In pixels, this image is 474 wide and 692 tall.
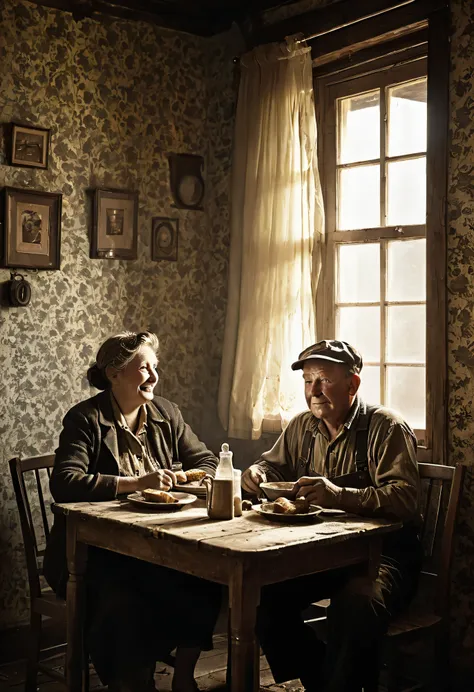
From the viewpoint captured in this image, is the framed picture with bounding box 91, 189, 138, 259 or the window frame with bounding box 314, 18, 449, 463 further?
the framed picture with bounding box 91, 189, 138, 259

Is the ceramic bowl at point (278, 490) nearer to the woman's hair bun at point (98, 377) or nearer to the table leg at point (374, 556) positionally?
the table leg at point (374, 556)

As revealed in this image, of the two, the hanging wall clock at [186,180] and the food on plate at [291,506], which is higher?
the hanging wall clock at [186,180]

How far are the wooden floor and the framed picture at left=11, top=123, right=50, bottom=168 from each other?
2.18 metres

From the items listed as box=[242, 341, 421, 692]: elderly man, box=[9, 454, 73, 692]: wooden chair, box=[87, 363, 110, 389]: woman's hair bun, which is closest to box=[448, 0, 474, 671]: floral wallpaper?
box=[242, 341, 421, 692]: elderly man

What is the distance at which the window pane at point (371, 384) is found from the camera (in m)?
3.84

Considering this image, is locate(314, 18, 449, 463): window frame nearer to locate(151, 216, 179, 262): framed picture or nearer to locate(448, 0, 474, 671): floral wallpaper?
locate(448, 0, 474, 671): floral wallpaper

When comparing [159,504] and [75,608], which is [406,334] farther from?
[75,608]

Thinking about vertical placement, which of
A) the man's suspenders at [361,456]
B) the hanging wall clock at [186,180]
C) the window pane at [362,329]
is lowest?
the man's suspenders at [361,456]

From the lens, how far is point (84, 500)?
9.78 ft

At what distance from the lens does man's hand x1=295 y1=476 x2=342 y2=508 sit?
2842 millimetres

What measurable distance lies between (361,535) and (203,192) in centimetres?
245

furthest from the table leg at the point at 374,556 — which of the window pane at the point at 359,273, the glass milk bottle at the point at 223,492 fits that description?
the window pane at the point at 359,273

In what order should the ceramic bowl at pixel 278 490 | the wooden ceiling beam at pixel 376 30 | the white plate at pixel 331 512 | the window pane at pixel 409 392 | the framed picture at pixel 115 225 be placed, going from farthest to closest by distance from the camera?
the framed picture at pixel 115 225 < the window pane at pixel 409 392 < the wooden ceiling beam at pixel 376 30 < the ceramic bowl at pixel 278 490 < the white plate at pixel 331 512

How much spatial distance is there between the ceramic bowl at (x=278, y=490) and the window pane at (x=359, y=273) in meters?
1.23
